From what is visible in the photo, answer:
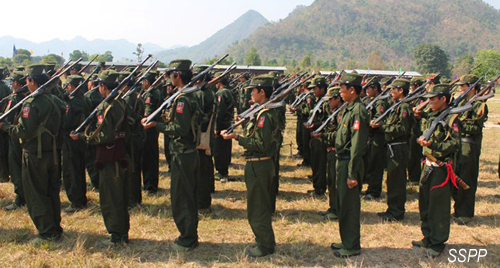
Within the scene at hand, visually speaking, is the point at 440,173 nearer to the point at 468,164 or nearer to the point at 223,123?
the point at 468,164

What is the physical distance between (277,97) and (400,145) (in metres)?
2.58

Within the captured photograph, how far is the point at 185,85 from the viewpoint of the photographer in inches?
205

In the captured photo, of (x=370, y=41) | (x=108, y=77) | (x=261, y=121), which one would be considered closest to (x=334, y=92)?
(x=261, y=121)

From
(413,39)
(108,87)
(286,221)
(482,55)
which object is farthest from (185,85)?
(413,39)

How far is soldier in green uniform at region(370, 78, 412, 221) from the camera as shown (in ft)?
19.8

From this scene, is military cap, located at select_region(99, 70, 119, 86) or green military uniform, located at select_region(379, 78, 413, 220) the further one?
green military uniform, located at select_region(379, 78, 413, 220)

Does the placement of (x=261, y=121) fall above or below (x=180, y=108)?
below

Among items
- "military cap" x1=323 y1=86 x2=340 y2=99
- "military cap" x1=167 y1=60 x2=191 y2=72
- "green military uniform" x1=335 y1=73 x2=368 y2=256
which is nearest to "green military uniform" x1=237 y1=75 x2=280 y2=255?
"green military uniform" x1=335 y1=73 x2=368 y2=256

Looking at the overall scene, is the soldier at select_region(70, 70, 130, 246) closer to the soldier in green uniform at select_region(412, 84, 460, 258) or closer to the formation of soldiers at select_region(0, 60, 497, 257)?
the formation of soldiers at select_region(0, 60, 497, 257)

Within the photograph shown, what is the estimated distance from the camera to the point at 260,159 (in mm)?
4637

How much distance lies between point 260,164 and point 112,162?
2020mm

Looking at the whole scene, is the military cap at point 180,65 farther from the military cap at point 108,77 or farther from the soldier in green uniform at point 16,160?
the soldier in green uniform at point 16,160

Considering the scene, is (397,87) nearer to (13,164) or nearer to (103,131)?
(103,131)

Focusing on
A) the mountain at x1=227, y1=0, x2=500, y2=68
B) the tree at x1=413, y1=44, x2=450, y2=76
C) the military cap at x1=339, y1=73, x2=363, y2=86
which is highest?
the mountain at x1=227, y1=0, x2=500, y2=68
